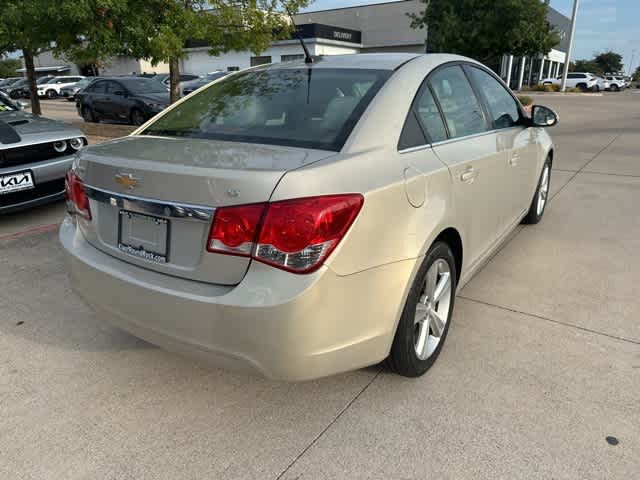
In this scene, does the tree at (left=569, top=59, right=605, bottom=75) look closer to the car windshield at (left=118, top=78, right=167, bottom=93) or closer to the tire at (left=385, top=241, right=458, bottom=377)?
the car windshield at (left=118, top=78, right=167, bottom=93)

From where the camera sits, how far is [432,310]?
2605mm

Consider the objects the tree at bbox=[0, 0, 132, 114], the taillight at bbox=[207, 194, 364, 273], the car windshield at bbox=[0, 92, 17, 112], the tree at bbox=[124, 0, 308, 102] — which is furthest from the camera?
the tree at bbox=[124, 0, 308, 102]

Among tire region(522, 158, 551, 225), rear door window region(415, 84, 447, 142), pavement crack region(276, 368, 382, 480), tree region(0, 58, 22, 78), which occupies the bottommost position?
pavement crack region(276, 368, 382, 480)

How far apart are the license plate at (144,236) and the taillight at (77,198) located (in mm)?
317

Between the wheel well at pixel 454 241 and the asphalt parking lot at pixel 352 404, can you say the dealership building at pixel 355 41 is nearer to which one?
the asphalt parking lot at pixel 352 404

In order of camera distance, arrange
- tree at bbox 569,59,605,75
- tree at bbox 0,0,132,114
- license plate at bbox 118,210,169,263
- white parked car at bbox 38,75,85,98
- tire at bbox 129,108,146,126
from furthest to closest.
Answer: tree at bbox 569,59,605,75 → white parked car at bbox 38,75,85,98 → tire at bbox 129,108,146,126 → tree at bbox 0,0,132,114 → license plate at bbox 118,210,169,263

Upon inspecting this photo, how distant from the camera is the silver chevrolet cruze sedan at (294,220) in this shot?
6.02ft

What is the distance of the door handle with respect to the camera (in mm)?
2676

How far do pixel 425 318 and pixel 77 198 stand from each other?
182 centimetres

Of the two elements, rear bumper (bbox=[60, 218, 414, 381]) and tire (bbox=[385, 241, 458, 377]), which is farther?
tire (bbox=[385, 241, 458, 377])

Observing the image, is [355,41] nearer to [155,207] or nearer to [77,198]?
[77,198]

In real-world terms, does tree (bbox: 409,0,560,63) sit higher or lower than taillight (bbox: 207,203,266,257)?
higher

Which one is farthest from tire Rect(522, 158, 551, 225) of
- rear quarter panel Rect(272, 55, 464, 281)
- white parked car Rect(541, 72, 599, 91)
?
white parked car Rect(541, 72, 599, 91)

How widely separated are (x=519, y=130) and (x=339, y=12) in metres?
51.3
